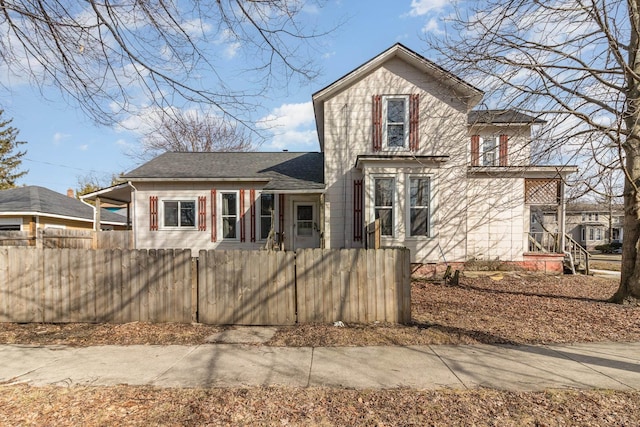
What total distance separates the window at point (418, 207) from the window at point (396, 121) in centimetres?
155

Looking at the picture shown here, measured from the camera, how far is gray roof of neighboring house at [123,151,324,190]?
12398 mm

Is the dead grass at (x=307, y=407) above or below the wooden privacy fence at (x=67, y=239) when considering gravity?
below

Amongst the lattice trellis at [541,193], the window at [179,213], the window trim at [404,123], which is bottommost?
the window at [179,213]

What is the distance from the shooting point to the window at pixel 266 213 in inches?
524

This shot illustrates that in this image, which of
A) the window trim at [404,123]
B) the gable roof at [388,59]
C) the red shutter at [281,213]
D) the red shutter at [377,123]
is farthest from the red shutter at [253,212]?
the window trim at [404,123]

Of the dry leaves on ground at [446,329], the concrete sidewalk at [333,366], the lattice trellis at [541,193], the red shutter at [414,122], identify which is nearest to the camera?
the concrete sidewalk at [333,366]

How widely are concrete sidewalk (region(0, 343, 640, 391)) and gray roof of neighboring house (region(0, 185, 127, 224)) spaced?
1561cm

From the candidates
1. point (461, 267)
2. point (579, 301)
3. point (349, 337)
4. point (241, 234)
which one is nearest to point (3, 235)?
point (241, 234)

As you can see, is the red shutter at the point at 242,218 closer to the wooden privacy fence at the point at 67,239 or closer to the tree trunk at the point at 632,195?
the wooden privacy fence at the point at 67,239

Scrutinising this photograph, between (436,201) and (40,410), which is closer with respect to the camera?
(40,410)

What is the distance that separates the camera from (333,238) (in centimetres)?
1179

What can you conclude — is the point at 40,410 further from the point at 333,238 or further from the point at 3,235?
the point at 3,235

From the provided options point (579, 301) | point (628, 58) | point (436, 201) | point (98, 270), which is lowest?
point (579, 301)

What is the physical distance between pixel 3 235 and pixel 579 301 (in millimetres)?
17436
